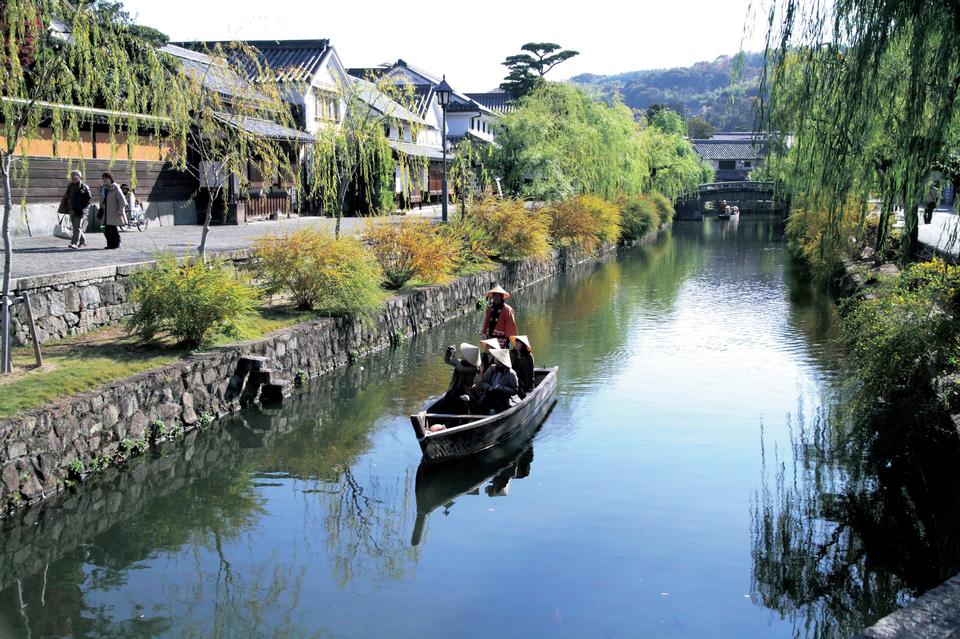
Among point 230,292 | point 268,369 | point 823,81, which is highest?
point 823,81

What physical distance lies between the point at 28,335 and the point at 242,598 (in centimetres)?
565

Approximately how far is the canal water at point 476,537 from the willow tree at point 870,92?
3.31 metres

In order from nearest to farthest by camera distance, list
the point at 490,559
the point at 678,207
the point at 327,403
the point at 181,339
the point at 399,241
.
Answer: the point at 490,559 → the point at 181,339 → the point at 327,403 → the point at 399,241 → the point at 678,207

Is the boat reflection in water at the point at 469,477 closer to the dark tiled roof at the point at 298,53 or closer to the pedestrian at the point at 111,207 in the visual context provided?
the pedestrian at the point at 111,207

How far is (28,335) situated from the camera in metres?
11.6

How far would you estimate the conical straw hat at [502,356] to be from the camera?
11.7 meters

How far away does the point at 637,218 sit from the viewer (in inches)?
1768

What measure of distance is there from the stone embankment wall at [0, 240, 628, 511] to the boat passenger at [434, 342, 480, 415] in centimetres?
314

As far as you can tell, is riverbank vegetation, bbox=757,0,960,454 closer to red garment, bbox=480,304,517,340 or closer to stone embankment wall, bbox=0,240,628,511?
red garment, bbox=480,304,517,340

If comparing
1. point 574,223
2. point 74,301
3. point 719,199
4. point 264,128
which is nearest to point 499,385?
point 74,301

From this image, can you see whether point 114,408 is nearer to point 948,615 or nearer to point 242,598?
point 242,598

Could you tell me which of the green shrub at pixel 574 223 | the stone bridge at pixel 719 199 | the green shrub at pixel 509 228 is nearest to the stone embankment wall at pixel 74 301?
the green shrub at pixel 509 228

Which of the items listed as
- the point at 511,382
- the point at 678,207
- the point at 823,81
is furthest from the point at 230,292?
the point at 678,207

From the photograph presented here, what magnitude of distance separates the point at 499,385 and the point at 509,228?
15.6 meters
